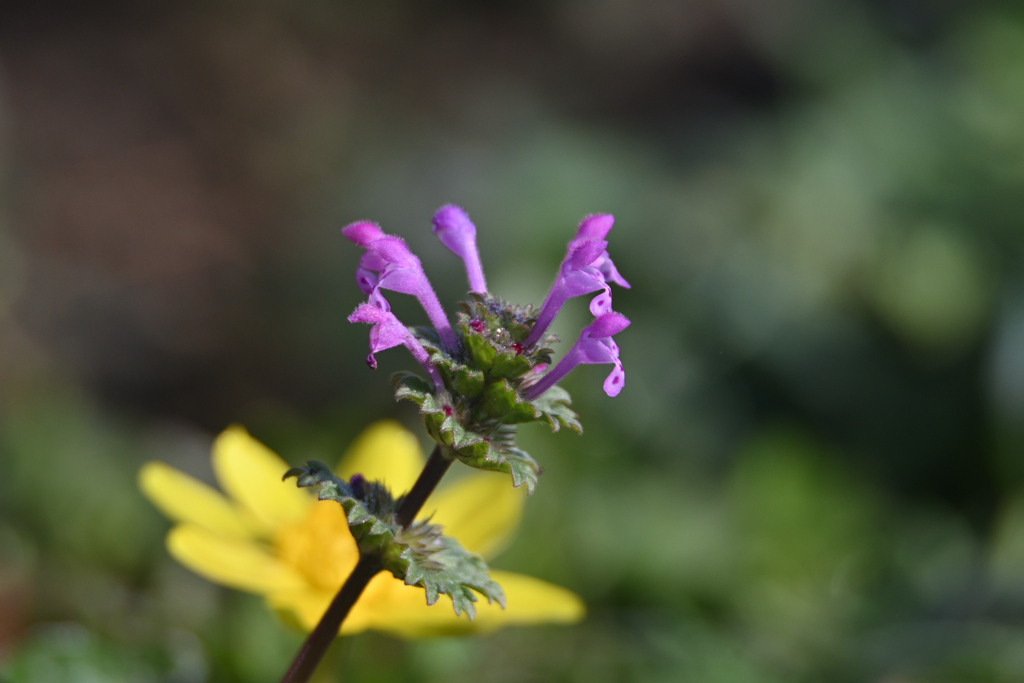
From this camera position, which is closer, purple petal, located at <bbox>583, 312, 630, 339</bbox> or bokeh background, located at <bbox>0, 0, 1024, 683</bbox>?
purple petal, located at <bbox>583, 312, 630, 339</bbox>

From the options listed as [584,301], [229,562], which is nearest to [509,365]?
[229,562]

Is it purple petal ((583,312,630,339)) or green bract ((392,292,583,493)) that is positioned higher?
purple petal ((583,312,630,339))

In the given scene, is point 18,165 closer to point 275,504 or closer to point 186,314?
point 186,314

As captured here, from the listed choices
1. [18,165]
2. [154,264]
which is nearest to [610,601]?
[154,264]

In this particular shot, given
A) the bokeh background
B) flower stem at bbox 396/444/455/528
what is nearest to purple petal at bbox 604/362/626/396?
flower stem at bbox 396/444/455/528

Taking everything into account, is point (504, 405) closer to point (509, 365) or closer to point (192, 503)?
point (509, 365)

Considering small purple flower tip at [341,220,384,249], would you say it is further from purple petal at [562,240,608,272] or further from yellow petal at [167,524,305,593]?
yellow petal at [167,524,305,593]

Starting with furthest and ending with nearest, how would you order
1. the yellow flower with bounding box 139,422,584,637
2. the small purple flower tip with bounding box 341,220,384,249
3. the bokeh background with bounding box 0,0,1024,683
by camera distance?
the bokeh background with bounding box 0,0,1024,683 < the yellow flower with bounding box 139,422,584,637 < the small purple flower tip with bounding box 341,220,384,249
